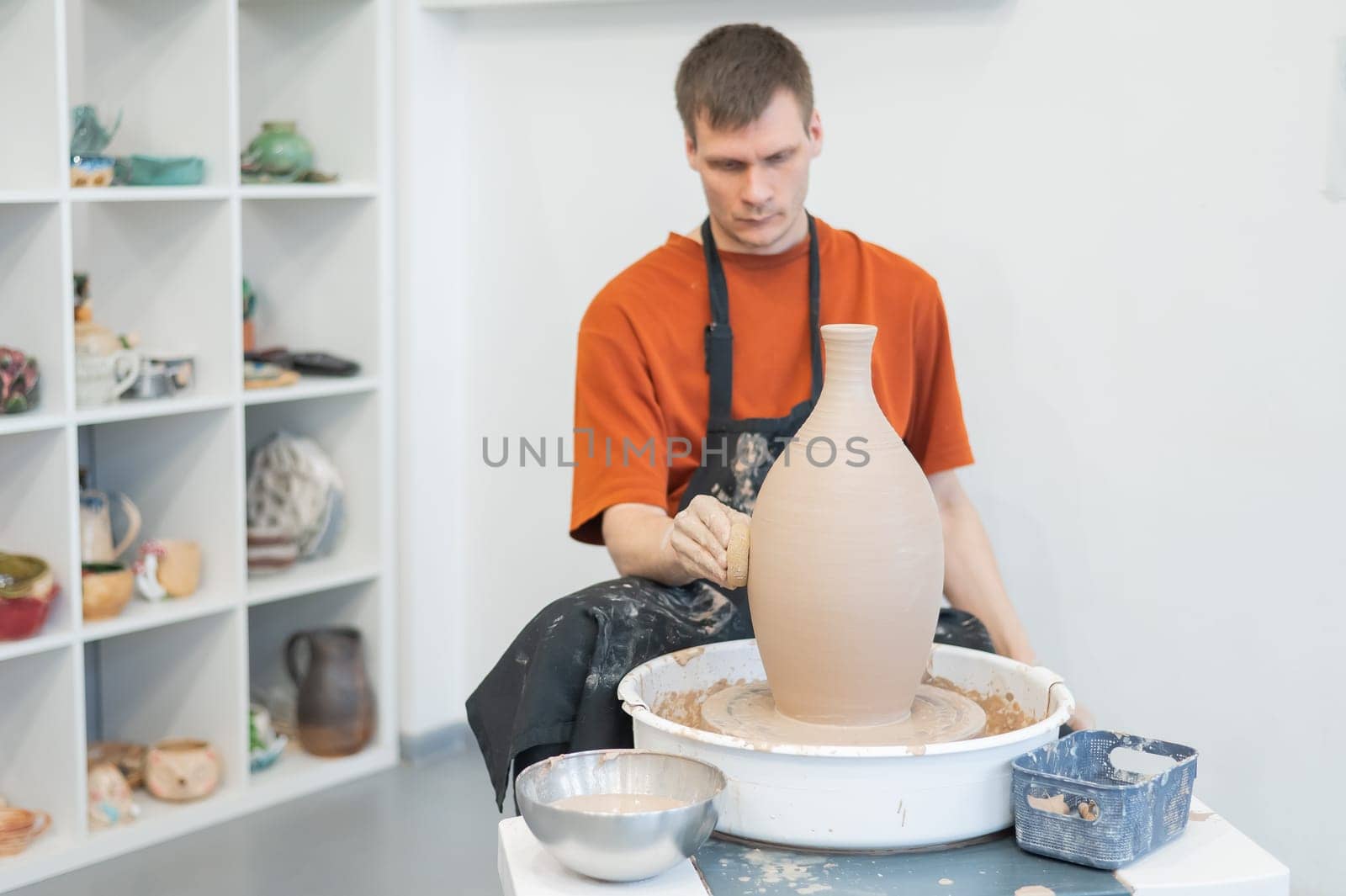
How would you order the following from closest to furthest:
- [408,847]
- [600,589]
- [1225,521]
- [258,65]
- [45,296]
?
[600,589] → [1225,521] → [45,296] → [408,847] → [258,65]

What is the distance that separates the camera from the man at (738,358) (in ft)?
5.83

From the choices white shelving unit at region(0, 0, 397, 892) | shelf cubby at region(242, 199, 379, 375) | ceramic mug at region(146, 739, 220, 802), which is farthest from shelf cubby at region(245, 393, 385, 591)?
ceramic mug at region(146, 739, 220, 802)

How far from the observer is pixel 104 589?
2.46 meters

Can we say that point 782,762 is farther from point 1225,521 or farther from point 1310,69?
point 1310,69

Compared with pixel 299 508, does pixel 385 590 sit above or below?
below

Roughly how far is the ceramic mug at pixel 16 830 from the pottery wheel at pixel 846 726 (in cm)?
146

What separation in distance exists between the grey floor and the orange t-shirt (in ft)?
2.93

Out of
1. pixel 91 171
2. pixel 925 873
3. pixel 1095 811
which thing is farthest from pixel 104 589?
pixel 1095 811

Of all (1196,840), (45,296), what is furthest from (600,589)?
(45,296)

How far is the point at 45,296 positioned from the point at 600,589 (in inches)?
51.0

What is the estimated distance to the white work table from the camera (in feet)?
3.84

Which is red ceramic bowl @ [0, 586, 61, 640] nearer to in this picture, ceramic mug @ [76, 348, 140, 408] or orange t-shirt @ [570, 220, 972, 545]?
ceramic mug @ [76, 348, 140, 408]

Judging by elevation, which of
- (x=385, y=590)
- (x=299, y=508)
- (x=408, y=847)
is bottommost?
(x=408, y=847)

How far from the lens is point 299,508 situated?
288 centimetres
